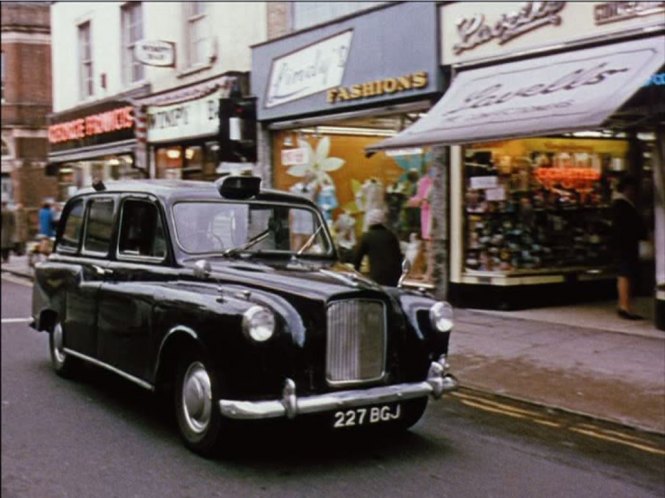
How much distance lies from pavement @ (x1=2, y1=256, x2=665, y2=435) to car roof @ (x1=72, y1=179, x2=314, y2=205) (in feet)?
8.62

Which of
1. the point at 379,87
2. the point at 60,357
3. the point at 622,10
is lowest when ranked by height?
the point at 60,357

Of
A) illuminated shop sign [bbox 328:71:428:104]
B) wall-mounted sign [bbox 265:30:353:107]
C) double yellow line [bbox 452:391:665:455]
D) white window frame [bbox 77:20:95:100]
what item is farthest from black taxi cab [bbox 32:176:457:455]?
white window frame [bbox 77:20:95:100]

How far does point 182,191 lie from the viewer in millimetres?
6367

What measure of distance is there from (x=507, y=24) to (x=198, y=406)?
793 cm

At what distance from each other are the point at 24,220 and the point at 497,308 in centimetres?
2516

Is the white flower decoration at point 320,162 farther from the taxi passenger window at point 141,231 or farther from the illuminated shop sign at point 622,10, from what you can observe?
the taxi passenger window at point 141,231

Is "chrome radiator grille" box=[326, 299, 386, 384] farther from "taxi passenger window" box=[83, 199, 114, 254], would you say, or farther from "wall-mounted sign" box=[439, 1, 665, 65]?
"wall-mounted sign" box=[439, 1, 665, 65]

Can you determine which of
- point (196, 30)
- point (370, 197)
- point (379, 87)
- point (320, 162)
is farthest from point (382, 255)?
point (196, 30)

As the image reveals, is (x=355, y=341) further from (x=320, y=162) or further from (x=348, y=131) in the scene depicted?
(x=320, y=162)

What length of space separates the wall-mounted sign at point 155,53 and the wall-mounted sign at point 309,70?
390 centimetres

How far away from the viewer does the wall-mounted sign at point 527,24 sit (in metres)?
9.80

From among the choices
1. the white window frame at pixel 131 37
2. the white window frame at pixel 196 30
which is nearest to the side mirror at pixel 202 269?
the white window frame at pixel 196 30

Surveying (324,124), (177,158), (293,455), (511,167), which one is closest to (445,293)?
(511,167)

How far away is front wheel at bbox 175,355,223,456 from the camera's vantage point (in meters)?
5.17
